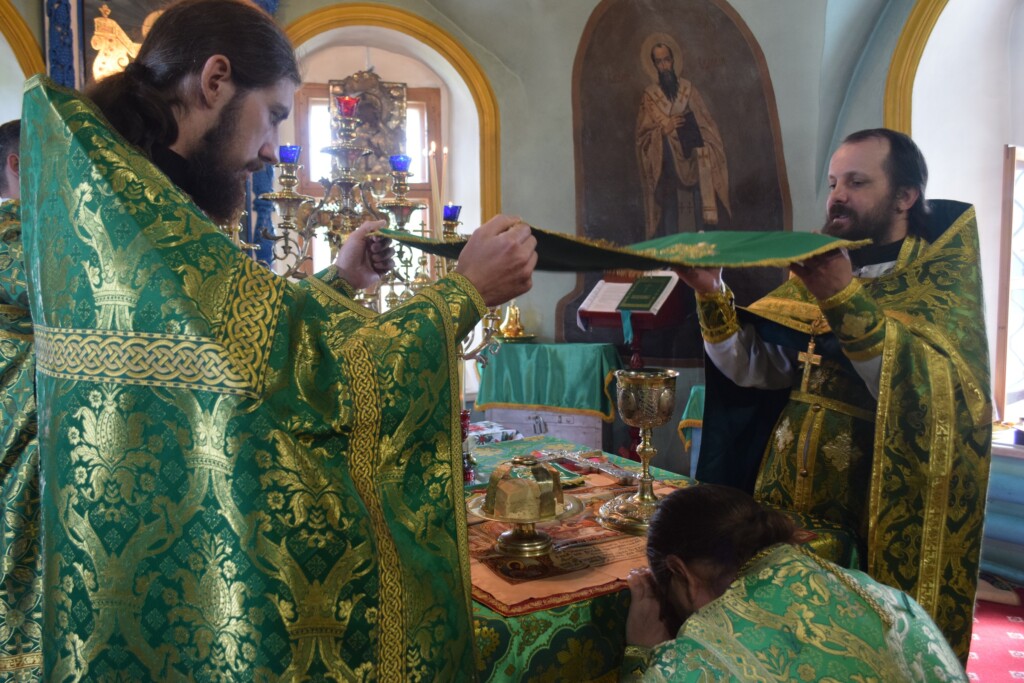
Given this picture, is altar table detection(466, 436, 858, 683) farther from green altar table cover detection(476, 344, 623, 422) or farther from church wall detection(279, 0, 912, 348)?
church wall detection(279, 0, 912, 348)

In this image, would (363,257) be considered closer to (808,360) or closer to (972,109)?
(808,360)

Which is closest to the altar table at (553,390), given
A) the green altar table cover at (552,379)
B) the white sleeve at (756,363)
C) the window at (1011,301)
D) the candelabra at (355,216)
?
the green altar table cover at (552,379)

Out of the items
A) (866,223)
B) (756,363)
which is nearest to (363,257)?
(756,363)

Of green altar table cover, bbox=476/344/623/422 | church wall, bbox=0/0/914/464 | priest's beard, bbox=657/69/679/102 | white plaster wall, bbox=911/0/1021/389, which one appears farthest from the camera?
priest's beard, bbox=657/69/679/102

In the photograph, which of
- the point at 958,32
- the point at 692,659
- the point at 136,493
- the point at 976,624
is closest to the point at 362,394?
the point at 136,493

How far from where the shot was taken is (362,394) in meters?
1.14

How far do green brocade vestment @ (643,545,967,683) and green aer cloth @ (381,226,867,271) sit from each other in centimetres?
61

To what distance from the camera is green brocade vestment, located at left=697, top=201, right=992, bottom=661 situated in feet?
6.15

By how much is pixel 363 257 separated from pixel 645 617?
1.17m

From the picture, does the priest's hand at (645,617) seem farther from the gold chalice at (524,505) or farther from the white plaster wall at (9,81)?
the white plaster wall at (9,81)

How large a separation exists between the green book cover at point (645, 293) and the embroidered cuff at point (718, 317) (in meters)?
2.21

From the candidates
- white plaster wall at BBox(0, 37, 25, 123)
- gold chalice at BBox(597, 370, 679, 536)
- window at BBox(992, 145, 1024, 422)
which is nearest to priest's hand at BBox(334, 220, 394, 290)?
gold chalice at BBox(597, 370, 679, 536)

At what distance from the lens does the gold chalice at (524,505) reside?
5.24ft

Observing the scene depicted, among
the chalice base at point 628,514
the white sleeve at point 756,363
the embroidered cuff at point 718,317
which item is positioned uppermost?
the embroidered cuff at point 718,317
